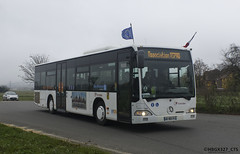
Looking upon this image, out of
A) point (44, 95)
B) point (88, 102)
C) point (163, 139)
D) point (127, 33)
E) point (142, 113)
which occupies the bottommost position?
point (163, 139)

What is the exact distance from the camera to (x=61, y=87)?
16172 millimetres

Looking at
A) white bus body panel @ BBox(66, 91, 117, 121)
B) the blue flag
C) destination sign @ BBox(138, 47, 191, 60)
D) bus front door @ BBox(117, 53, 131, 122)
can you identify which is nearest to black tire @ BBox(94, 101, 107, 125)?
white bus body panel @ BBox(66, 91, 117, 121)

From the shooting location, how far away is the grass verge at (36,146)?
6602 millimetres

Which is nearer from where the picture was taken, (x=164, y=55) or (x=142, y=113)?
(x=142, y=113)

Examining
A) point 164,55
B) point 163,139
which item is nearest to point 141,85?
point 164,55

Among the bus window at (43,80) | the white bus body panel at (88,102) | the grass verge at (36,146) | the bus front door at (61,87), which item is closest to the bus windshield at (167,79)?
the white bus body panel at (88,102)

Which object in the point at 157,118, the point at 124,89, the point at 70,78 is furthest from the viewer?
the point at 70,78

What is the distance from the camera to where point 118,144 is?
820 cm

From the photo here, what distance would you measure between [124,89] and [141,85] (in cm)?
85

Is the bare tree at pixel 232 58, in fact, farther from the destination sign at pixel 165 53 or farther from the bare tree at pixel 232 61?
the destination sign at pixel 165 53

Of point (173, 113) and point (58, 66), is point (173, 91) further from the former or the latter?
point (58, 66)

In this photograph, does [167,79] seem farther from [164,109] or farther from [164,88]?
[164,109]

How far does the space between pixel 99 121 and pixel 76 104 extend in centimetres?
240

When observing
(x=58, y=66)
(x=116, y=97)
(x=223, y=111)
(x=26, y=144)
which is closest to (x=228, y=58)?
(x=223, y=111)
